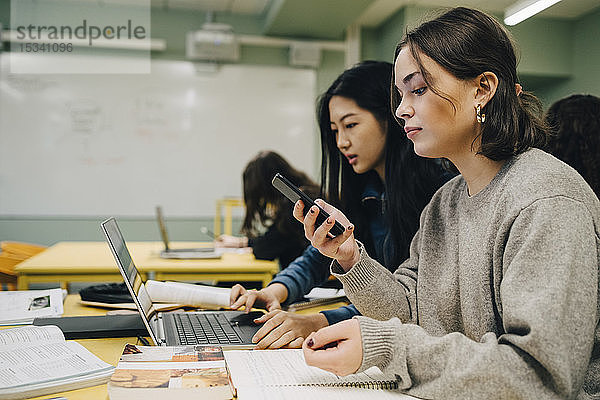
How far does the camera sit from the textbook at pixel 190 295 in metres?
1.45

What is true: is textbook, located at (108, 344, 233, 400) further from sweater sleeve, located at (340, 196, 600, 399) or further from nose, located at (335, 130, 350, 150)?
nose, located at (335, 130, 350, 150)

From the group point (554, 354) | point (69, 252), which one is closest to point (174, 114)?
point (69, 252)

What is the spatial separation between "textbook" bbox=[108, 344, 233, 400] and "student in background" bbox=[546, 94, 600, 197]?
1349 mm

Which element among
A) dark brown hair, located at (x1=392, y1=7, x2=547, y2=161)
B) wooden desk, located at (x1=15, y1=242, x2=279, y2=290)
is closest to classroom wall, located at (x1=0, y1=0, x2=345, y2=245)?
wooden desk, located at (x1=15, y1=242, x2=279, y2=290)

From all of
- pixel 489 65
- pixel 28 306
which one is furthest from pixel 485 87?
pixel 28 306

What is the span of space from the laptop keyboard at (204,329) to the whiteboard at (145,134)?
3.42 meters

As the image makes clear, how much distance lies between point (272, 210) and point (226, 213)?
74.0 inches

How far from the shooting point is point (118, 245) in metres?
1.11

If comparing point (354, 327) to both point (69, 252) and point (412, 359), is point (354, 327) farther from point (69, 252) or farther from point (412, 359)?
point (69, 252)

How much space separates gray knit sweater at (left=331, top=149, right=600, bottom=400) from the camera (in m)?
0.68

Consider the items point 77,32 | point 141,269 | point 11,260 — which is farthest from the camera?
point 77,32

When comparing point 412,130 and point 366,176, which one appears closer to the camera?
point 412,130

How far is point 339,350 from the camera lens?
0.77m

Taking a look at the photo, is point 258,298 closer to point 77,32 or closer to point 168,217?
point 168,217
